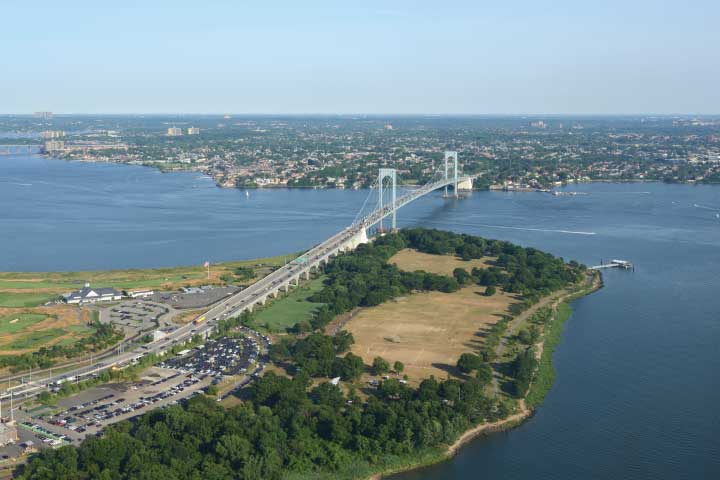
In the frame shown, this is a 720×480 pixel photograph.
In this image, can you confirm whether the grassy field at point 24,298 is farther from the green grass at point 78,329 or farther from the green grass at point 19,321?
the green grass at point 78,329

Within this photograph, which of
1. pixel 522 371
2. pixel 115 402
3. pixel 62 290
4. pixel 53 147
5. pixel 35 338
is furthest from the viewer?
pixel 53 147

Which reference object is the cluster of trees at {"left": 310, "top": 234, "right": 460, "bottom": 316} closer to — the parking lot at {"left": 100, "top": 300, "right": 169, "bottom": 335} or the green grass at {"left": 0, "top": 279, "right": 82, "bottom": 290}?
the parking lot at {"left": 100, "top": 300, "right": 169, "bottom": 335}

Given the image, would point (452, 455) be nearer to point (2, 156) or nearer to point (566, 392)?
point (566, 392)

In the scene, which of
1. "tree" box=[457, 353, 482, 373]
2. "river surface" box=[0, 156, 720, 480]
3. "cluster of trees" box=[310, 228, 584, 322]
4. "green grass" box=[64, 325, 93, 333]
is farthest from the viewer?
"cluster of trees" box=[310, 228, 584, 322]

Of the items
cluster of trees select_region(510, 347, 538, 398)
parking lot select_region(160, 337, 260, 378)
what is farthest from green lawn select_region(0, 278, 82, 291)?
cluster of trees select_region(510, 347, 538, 398)

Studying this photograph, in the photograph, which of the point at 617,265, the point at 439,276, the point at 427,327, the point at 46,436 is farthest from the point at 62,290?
the point at 617,265

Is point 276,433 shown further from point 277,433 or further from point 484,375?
point 484,375
